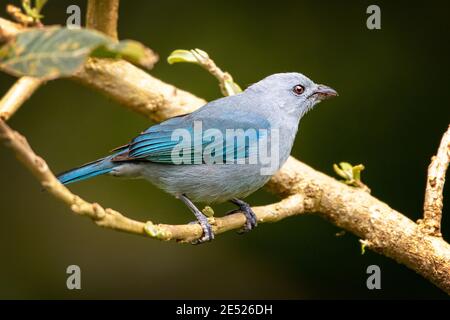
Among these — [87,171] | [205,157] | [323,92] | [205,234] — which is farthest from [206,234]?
[323,92]

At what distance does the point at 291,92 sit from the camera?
14.4 ft

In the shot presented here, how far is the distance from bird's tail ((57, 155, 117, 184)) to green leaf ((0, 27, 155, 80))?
2069 mm

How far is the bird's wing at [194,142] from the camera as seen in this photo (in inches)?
154

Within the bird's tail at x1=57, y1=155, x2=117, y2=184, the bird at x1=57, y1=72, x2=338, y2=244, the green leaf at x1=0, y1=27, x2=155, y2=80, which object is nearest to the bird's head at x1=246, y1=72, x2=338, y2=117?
the bird at x1=57, y1=72, x2=338, y2=244

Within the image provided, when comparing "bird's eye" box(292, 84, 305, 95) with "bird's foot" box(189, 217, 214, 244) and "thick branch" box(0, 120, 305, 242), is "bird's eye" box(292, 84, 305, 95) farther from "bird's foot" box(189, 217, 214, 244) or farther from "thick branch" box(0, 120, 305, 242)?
"bird's foot" box(189, 217, 214, 244)

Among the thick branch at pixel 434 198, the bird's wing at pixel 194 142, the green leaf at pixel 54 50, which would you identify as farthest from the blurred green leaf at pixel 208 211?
the green leaf at pixel 54 50

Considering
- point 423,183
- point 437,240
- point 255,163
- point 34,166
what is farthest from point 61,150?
point 34,166

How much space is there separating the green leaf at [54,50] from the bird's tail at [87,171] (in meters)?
2.07

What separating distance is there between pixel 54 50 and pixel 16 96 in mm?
1637

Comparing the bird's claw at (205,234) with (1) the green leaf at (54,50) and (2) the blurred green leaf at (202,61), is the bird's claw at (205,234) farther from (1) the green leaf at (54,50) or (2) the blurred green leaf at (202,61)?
(1) the green leaf at (54,50)

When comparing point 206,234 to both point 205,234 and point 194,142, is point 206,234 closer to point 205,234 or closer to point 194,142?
point 205,234

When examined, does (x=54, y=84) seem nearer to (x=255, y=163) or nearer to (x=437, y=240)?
(x=255, y=163)

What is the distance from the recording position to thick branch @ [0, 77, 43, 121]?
316cm

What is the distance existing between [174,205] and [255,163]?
92.0 inches
